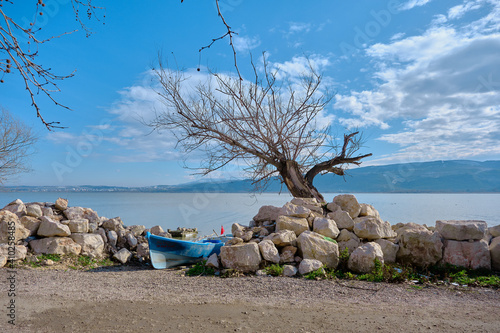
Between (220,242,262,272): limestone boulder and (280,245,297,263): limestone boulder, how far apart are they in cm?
57

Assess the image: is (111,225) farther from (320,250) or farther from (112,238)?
(320,250)

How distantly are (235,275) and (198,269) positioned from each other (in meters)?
0.98

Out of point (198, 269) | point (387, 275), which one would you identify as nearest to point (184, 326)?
point (198, 269)

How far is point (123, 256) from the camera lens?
9.61 metres

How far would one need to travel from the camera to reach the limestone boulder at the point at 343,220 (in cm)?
866

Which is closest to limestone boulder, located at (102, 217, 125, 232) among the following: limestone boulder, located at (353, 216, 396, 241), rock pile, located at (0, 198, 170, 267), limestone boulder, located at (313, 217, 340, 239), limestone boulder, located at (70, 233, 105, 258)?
rock pile, located at (0, 198, 170, 267)

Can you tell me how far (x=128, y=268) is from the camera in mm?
9094

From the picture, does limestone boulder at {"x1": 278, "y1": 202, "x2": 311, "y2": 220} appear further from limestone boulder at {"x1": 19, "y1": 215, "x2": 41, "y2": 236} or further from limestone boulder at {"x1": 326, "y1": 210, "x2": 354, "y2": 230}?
limestone boulder at {"x1": 19, "y1": 215, "x2": 41, "y2": 236}

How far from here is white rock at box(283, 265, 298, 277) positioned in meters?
6.87

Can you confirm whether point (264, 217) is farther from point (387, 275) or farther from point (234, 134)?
point (387, 275)

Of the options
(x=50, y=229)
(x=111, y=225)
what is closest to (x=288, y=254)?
(x=111, y=225)

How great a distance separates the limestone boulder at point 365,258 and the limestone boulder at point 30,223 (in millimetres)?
8235

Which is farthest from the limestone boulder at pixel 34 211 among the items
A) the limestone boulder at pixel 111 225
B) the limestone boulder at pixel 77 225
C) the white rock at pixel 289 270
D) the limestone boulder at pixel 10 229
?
the white rock at pixel 289 270

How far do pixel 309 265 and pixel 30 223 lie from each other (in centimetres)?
759
